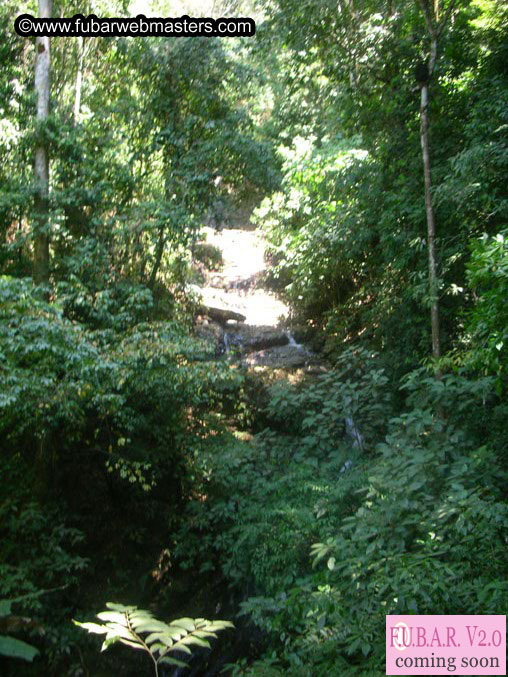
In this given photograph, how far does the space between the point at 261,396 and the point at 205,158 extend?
4186 mm

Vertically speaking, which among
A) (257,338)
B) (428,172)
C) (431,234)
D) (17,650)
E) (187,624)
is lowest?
(187,624)

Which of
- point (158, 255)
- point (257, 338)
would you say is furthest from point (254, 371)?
point (158, 255)

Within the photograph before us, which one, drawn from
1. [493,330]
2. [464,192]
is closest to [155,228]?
[464,192]

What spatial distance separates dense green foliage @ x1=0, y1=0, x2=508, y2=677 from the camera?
3854 millimetres

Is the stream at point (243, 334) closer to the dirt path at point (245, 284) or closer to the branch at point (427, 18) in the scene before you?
the dirt path at point (245, 284)

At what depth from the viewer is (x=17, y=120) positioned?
302 inches

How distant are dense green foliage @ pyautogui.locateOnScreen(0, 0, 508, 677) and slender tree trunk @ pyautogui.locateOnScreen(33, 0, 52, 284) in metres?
0.15

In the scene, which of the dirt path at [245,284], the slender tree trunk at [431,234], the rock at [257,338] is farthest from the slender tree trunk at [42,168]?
the slender tree trunk at [431,234]

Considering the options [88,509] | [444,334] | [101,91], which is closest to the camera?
[444,334]

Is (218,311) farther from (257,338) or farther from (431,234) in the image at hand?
(431,234)

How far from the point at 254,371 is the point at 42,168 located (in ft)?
15.9

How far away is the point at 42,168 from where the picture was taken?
25.1ft

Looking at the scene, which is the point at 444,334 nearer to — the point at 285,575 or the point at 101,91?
the point at 285,575

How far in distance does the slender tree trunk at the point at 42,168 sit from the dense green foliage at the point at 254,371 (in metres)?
0.15
